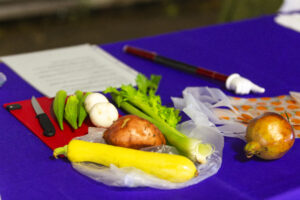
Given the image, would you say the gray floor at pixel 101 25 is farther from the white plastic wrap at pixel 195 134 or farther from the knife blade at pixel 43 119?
the white plastic wrap at pixel 195 134

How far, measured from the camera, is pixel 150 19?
16.0ft

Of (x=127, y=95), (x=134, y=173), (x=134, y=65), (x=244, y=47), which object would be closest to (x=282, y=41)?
(x=244, y=47)

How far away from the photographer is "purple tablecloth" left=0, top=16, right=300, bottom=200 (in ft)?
3.08

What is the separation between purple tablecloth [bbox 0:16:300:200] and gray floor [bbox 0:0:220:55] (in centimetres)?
247

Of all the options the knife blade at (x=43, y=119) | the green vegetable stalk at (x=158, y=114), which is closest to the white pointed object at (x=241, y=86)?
the green vegetable stalk at (x=158, y=114)

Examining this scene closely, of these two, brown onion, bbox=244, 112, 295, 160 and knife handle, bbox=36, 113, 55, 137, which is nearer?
brown onion, bbox=244, 112, 295, 160

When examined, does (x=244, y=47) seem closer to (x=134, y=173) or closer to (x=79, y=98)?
(x=79, y=98)

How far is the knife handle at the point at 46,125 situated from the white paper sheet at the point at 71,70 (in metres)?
0.19

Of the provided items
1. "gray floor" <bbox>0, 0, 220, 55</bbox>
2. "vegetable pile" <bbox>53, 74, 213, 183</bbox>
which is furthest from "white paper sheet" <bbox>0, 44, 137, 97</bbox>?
"gray floor" <bbox>0, 0, 220, 55</bbox>

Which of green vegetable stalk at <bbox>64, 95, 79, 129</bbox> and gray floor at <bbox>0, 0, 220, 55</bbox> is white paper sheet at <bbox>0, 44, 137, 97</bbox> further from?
gray floor at <bbox>0, 0, 220, 55</bbox>

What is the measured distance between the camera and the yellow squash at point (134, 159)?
936mm

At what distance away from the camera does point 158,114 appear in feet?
3.83

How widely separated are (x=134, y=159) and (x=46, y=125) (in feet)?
1.01

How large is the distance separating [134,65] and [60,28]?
301 centimetres
